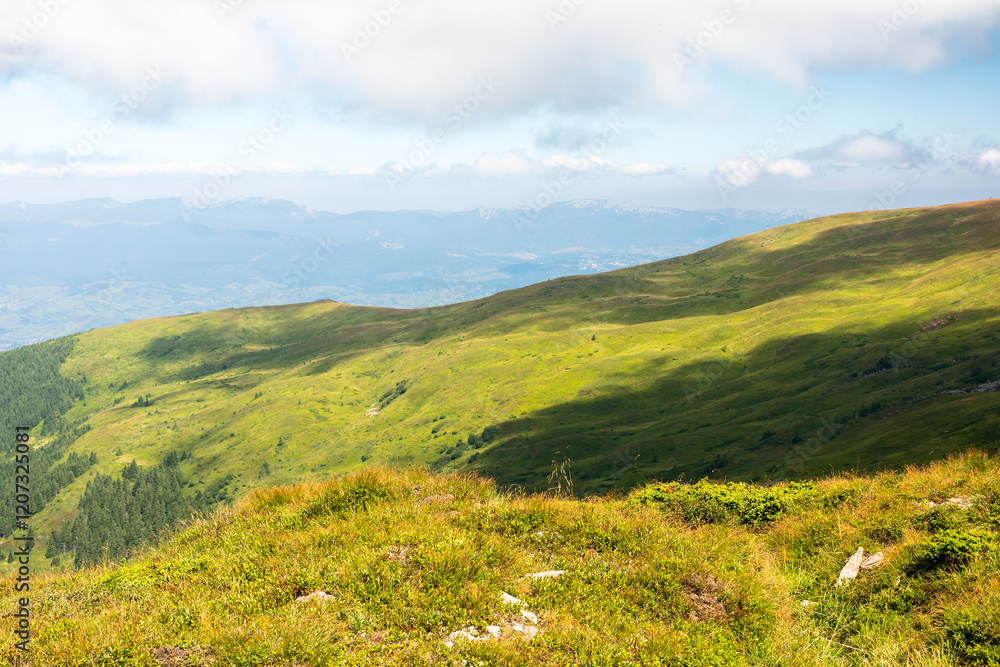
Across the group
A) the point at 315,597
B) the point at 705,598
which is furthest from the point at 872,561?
the point at 315,597

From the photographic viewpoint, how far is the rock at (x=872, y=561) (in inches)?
384

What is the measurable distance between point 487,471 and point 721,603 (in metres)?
103

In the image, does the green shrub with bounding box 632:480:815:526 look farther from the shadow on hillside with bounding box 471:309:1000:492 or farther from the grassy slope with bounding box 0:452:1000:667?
the shadow on hillside with bounding box 471:309:1000:492

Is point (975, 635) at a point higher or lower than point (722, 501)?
lower

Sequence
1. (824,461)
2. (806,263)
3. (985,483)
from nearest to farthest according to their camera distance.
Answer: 1. (985,483)
2. (824,461)
3. (806,263)

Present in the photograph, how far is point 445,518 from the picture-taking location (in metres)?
10.6

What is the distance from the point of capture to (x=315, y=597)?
801 centimetres

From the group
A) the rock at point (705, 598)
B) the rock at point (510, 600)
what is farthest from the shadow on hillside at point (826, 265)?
the rock at point (510, 600)

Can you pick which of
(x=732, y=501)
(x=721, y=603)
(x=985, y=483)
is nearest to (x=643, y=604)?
(x=721, y=603)

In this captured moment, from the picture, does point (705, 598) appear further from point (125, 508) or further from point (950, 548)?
point (125, 508)

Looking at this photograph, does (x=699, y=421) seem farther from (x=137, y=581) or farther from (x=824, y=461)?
(x=137, y=581)

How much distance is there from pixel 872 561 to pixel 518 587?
276 inches

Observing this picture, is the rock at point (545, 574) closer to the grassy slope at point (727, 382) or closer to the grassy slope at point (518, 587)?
the grassy slope at point (518, 587)

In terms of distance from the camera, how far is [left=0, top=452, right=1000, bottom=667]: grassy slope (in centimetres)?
723
